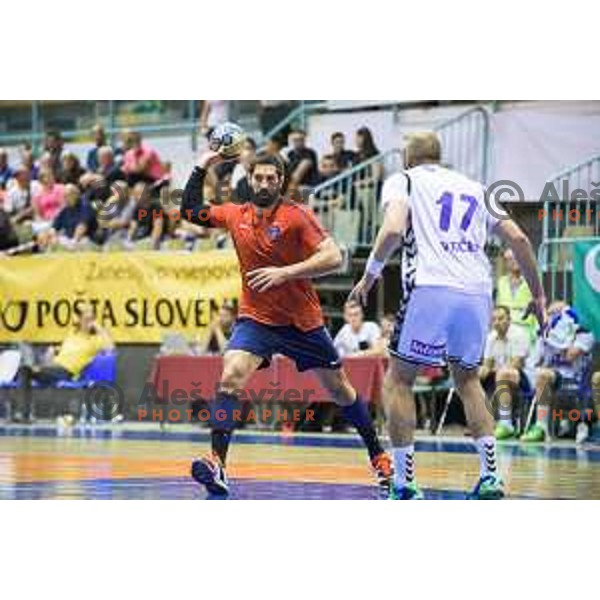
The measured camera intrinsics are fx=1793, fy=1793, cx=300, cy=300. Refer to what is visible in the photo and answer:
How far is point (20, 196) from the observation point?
2383 centimetres

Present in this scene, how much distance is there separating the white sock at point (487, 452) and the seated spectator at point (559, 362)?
7573 mm

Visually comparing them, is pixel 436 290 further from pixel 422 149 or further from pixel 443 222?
pixel 422 149

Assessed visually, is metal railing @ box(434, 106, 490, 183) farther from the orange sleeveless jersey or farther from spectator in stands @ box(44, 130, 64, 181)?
the orange sleeveless jersey

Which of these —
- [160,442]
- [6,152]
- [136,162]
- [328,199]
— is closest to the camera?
[160,442]

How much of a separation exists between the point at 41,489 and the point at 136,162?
12.7m

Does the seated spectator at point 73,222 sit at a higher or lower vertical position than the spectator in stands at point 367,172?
lower

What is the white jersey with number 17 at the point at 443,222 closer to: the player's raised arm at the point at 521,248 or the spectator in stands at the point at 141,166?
the player's raised arm at the point at 521,248

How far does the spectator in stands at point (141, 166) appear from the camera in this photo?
2278 centimetres

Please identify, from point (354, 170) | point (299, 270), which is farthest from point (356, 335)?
point (299, 270)

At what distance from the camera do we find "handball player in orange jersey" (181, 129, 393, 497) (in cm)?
1045

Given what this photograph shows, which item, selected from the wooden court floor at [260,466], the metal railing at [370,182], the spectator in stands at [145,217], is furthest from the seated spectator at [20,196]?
the wooden court floor at [260,466]

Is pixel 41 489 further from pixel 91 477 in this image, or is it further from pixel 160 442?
pixel 160 442
